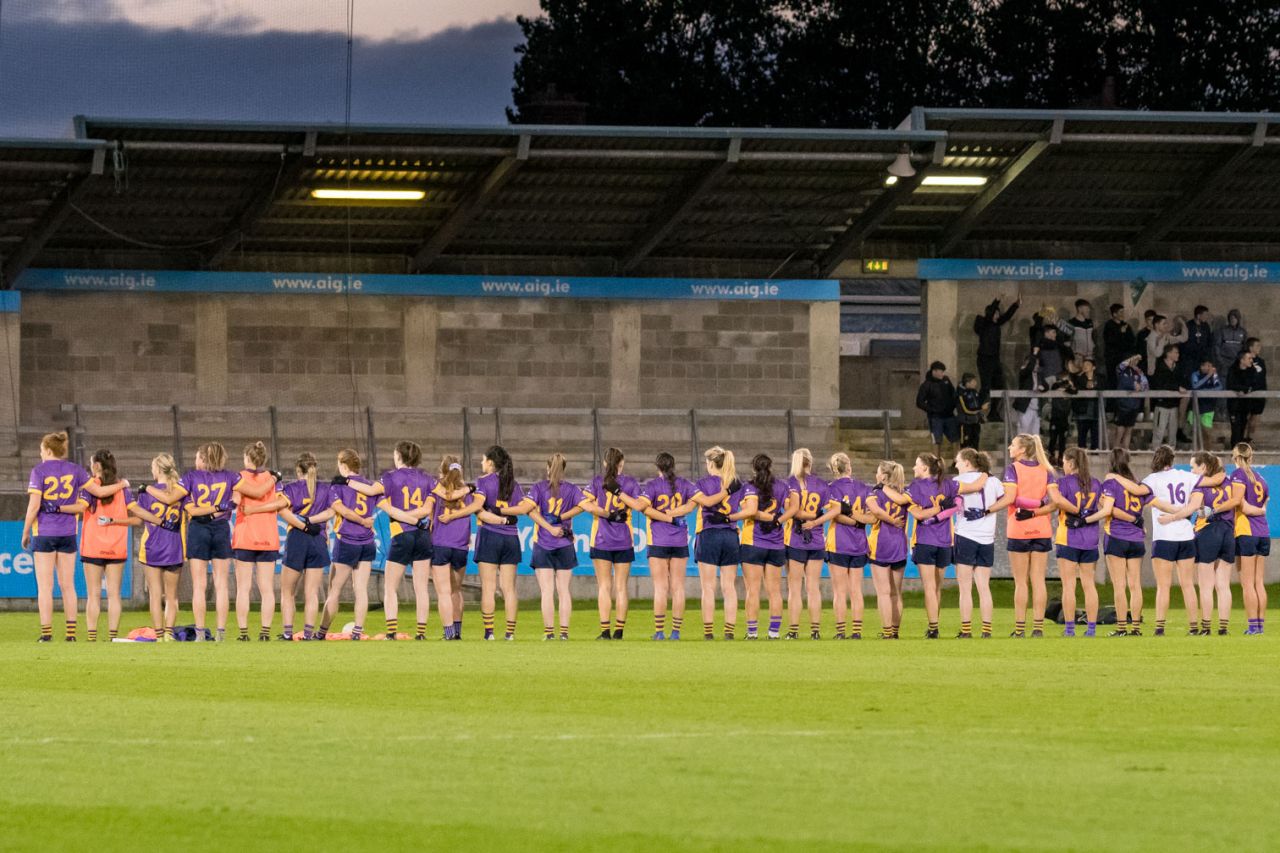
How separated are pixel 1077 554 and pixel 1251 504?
74.5 inches

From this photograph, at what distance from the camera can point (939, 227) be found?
109ft

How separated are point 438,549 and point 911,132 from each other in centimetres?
1273

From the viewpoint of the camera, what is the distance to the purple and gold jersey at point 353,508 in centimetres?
1908

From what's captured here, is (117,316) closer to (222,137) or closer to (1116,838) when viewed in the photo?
(222,137)

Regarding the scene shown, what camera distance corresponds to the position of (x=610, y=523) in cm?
1944

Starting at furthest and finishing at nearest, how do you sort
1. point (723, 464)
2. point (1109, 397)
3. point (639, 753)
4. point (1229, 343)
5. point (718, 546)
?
1. point (1229, 343)
2. point (1109, 397)
3. point (718, 546)
4. point (723, 464)
5. point (639, 753)

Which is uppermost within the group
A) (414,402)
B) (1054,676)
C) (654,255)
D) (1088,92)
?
(1088,92)

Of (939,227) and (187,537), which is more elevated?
(939,227)

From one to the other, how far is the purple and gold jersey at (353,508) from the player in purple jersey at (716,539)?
122 inches

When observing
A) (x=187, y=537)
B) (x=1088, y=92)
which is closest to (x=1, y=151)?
(x=187, y=537)

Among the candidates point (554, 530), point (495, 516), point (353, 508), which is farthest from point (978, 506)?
point (353, 508)

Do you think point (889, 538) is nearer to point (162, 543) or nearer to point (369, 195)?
point (162, 543)

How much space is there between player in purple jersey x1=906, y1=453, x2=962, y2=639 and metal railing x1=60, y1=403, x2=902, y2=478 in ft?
33.0

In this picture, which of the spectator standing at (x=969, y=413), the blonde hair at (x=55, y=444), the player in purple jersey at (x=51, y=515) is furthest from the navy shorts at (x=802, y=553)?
the spectator standing at (x=969, y=413)
